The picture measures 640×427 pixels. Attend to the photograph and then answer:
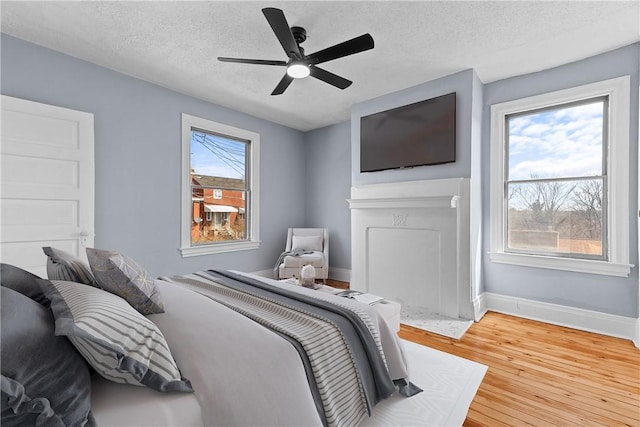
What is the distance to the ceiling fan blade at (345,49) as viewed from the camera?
2043mm

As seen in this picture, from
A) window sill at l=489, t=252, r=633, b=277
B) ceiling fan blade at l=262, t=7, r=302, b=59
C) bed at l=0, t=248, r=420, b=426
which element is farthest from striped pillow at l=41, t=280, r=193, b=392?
window sill at l=489, t=252, r=633, b=277

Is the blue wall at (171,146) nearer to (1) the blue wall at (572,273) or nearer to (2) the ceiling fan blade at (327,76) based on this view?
(1) the blue wall at (572,273)

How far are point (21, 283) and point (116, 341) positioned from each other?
1.80ft

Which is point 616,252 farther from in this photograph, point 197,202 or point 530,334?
point 197,202

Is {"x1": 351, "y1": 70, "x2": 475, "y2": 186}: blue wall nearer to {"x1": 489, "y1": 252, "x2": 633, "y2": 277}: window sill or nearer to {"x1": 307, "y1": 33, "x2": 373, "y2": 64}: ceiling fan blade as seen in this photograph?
{"x1": 489, "y1": 252, "x2": 633, "y2": 277}: window sill

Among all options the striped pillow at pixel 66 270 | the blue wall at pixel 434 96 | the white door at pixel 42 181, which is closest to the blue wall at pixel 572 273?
the blue wall at pixel 434 96

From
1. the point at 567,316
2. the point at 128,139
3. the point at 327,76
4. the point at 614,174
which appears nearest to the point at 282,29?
the point at 327,76

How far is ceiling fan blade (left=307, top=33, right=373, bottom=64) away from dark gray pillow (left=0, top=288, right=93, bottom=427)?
7.20 feet

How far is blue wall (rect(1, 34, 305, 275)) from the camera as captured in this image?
2.61 m

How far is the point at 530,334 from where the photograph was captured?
2627 mm

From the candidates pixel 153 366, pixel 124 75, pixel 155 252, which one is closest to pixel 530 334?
pixel 153 366

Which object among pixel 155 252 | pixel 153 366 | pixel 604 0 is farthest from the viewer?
pixel 155 252

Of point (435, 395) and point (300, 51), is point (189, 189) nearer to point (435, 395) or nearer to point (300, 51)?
point (300, 51)

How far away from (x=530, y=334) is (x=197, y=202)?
13.2 feet
